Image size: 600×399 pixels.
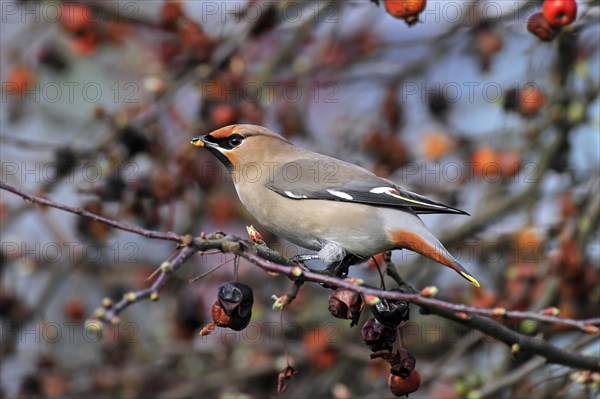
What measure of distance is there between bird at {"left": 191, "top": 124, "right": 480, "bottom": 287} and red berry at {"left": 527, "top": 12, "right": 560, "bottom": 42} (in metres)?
0.71

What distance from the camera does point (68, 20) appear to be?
4.51 meters

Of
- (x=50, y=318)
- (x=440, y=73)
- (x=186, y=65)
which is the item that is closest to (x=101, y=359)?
(x=186, y=65)

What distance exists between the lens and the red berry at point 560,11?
2.75m

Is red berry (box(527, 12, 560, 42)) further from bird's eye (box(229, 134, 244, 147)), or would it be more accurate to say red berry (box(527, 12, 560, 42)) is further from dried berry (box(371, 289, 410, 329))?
dried berry (box(371, 289, 410, 329))

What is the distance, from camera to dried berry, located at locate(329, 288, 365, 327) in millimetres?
2057

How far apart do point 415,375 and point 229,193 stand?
288 centimetres

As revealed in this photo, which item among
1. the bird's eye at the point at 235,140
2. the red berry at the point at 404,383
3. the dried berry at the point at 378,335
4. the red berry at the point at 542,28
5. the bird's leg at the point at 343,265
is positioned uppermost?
the red berry at the point at 542,28

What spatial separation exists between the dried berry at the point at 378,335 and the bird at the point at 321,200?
0.30 metres

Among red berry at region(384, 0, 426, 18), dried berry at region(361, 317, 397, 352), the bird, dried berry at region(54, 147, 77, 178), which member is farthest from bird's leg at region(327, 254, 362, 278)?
dried berry at region(54, 147, 77, 178)

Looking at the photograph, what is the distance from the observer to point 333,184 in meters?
2.84

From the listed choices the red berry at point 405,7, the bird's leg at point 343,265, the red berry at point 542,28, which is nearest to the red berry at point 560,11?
the red berry at point 542,28

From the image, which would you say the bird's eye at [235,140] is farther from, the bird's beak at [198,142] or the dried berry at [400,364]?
the dried berry at [400,364]

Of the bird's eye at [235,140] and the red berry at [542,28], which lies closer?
the red berry at [542,28]

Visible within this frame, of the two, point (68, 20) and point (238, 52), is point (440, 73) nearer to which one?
point (238, 52)
